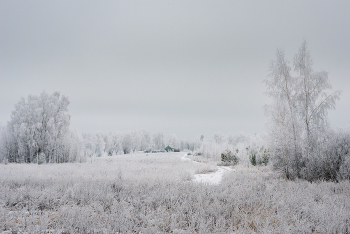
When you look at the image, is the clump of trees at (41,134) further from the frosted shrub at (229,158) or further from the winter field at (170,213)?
the winter field at (170,213)

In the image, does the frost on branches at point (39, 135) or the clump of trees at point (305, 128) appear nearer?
the clump of trees at point (305, 128)

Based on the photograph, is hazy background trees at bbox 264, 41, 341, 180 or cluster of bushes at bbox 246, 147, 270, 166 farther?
cluster of bushes at bbox 246, 147, 270, 166

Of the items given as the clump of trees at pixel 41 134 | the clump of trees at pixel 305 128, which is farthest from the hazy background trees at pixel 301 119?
the clump of trees at pixel 41 134

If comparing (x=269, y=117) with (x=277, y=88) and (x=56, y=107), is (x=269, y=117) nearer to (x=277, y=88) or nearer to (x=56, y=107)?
(x=277, y=88)

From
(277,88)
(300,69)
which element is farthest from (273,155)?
(300,69)

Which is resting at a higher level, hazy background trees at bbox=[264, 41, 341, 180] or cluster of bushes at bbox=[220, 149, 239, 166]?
hazy background trees at bbox=[264, 41, 341, 180]

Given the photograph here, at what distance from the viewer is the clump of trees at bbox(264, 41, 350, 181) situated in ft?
28.4

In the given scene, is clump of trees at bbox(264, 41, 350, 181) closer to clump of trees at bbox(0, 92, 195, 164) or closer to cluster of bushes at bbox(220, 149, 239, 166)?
cluster of bushes at bbox(220, 149, 239, 166)

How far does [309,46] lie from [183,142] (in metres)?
101

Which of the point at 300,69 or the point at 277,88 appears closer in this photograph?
the point at 300,69

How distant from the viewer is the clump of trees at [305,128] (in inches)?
341

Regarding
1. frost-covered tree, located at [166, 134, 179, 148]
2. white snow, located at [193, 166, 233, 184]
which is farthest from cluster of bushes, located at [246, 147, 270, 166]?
frost-covered tree, located at [166, 134, 179, 148]

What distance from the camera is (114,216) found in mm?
3938

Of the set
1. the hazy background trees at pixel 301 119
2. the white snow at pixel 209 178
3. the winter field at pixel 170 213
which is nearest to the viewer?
the winter field at pixel 170 213
